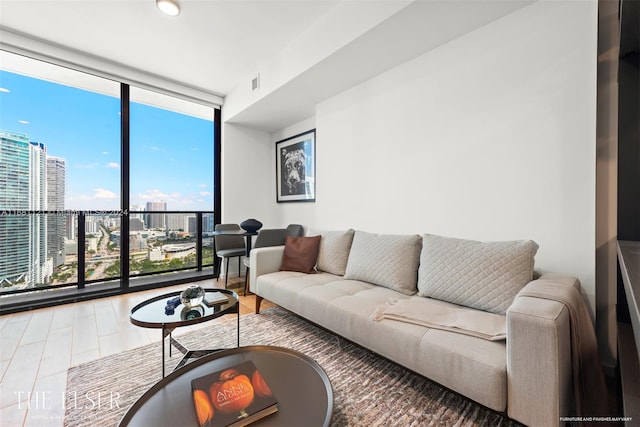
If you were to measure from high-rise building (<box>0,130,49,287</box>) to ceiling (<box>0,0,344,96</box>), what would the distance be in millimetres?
1175

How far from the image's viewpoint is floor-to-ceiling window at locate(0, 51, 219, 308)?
2758mm

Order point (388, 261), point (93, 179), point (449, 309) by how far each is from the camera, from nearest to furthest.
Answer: point (449, 309) < point (388, 261) < point (93, 179)

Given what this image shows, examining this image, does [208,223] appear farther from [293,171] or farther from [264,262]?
[264,262]

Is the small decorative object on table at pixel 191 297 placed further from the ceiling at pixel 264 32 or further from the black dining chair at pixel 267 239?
the ceiling at pixel 264 32

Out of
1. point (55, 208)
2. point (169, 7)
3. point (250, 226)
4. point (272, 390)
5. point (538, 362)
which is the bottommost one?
point (272, 390)

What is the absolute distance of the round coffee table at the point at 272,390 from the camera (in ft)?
2.70

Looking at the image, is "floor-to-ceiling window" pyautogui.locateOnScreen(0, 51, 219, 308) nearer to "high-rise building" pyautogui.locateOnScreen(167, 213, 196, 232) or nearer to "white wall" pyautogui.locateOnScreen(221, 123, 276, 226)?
"high-rise building" pyautogui.locateOnScreen(167, 213, 196, 232)

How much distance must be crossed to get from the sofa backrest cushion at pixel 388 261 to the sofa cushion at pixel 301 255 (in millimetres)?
413

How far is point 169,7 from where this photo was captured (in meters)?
2.22

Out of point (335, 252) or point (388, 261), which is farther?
point (335, 252)

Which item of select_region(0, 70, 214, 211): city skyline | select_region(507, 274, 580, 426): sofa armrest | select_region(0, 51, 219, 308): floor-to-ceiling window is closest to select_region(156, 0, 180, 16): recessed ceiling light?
select_region(0, 51, 219, 308): floor-to-ceiling window

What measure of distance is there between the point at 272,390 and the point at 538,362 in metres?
1.00

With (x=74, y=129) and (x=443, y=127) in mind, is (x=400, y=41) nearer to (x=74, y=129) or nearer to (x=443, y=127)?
(x=443, y=127)

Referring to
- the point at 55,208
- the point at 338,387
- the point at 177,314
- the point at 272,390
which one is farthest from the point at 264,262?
the point at 55,208
